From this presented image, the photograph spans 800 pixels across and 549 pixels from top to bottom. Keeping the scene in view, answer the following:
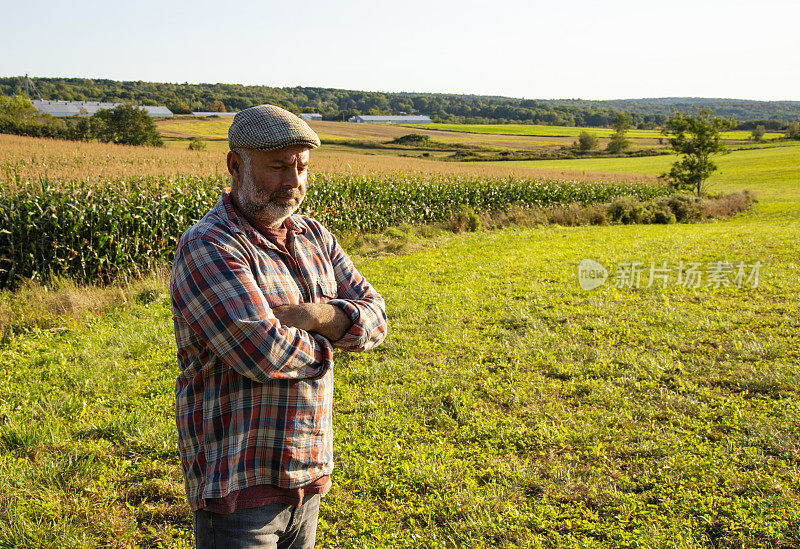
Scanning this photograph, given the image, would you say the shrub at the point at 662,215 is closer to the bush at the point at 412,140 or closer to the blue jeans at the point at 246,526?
the blue jeans at the point at 246,526

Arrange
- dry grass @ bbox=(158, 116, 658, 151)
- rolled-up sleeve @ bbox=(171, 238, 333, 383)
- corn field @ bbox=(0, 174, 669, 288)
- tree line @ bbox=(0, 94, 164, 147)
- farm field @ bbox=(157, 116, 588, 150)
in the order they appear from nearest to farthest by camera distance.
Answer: rolled-up sleeve @ bbox=(171, 238, 333, 383)
corn field @ bbox=(0, 174, 669, 288)
tree line @ bbox=(0, 94, 164, 147)
farm field @ bbox=(157, 116, 588, 150)
dry grass @ bbox=(158, 116, 658, 151)

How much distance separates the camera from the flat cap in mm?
1795

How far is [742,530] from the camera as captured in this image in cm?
327

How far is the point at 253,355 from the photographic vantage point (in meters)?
1.69

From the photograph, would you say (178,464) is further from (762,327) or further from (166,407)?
(762,327)

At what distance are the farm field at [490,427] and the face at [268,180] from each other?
2.37 m

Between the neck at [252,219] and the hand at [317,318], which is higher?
the neck at [252,219]

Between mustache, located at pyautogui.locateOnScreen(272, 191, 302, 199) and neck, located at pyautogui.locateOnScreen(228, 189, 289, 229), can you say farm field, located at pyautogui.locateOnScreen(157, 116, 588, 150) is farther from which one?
mustache, located at pyautogui.locateOnScreen(272, 191, 302, 199)

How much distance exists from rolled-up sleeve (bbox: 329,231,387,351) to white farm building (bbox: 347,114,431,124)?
Answer: 307 feet

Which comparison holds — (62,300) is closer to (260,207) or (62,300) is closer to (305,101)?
(260,207)

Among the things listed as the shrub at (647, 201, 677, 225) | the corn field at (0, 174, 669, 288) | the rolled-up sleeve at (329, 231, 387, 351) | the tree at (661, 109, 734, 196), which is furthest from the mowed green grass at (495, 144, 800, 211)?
the rolled-up sleeve at (329, 231, 387, 351)

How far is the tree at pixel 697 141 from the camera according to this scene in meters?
29.3

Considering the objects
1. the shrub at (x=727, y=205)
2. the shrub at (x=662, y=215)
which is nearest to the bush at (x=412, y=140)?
the shrub at (x=727, y=205)

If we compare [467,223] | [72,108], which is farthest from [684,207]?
[72,108]
